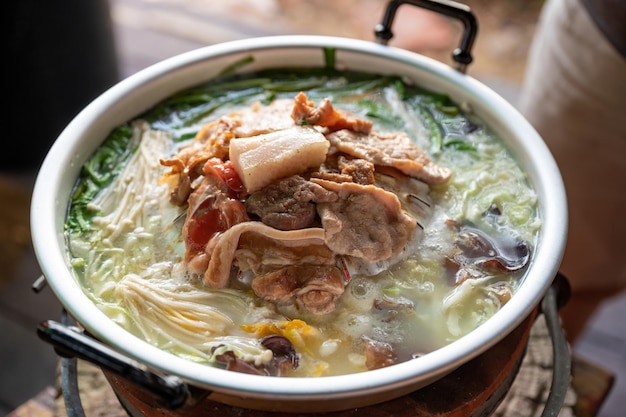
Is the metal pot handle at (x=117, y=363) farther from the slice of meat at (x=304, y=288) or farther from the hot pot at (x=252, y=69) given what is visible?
the slice of meat at (x=304, y=288)

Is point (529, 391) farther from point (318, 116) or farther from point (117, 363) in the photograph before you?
point (117, 363)

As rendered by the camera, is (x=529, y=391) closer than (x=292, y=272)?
No

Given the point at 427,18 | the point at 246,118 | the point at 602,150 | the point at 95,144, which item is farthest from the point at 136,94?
the point at 427,18

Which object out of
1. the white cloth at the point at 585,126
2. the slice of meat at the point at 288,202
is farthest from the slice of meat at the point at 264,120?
the white cloth at the point at 585,126

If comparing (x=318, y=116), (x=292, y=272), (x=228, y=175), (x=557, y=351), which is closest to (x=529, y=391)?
(x=557, y=351)

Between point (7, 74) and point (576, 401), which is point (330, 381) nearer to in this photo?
point (576, 401)

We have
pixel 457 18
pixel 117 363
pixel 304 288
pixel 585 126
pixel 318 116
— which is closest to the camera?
pixel 117 363
